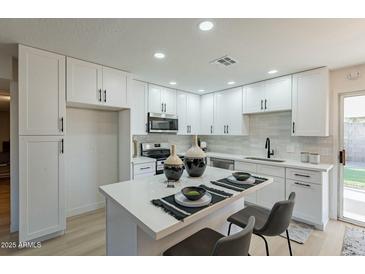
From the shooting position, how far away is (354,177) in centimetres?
283

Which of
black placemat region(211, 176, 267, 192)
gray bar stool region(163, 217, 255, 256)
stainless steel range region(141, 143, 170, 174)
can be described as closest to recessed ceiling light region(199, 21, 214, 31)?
black placemat region(211, 176, 267, 192)

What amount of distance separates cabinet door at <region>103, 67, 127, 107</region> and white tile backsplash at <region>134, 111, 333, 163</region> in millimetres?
1106

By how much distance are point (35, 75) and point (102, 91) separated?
791 mm

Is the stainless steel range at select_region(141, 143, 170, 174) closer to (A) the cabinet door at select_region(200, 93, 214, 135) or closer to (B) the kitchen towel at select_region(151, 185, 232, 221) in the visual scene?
(A) the cabinet door at select_region(200, 93, 214, 135)

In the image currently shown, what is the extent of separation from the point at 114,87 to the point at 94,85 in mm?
305

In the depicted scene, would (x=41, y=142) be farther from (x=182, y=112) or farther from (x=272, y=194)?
(x=272, y=194)

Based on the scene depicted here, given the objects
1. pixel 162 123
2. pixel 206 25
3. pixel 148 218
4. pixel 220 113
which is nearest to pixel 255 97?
pixel 220 113

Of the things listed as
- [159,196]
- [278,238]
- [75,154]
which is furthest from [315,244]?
[75,154]

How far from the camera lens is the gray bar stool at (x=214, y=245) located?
864 millimetres

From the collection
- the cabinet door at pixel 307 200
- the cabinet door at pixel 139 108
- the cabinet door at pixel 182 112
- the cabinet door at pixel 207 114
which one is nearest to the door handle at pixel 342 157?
the cabinet door at pixel 307 200

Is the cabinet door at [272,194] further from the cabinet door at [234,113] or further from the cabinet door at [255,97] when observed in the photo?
the cabinet door at [255,97]

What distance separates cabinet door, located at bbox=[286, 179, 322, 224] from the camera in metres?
2.55

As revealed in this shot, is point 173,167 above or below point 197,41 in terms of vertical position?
below

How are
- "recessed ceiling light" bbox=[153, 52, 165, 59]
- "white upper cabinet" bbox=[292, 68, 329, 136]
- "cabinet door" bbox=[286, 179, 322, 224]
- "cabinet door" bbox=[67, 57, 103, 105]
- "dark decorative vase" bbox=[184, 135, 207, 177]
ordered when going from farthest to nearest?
"white upper cabinet" bbox=[292, 68, 329, 136] < "cabinet door" bbox=[286, 179, 322, 224] < "cabinet door" bbox=[67, 57, 103, 105] < "recessed ceiling light" bbox=[153, 52, 165, 59] < "dark decorative vase" bbox=[184, 135, 207, 177]
